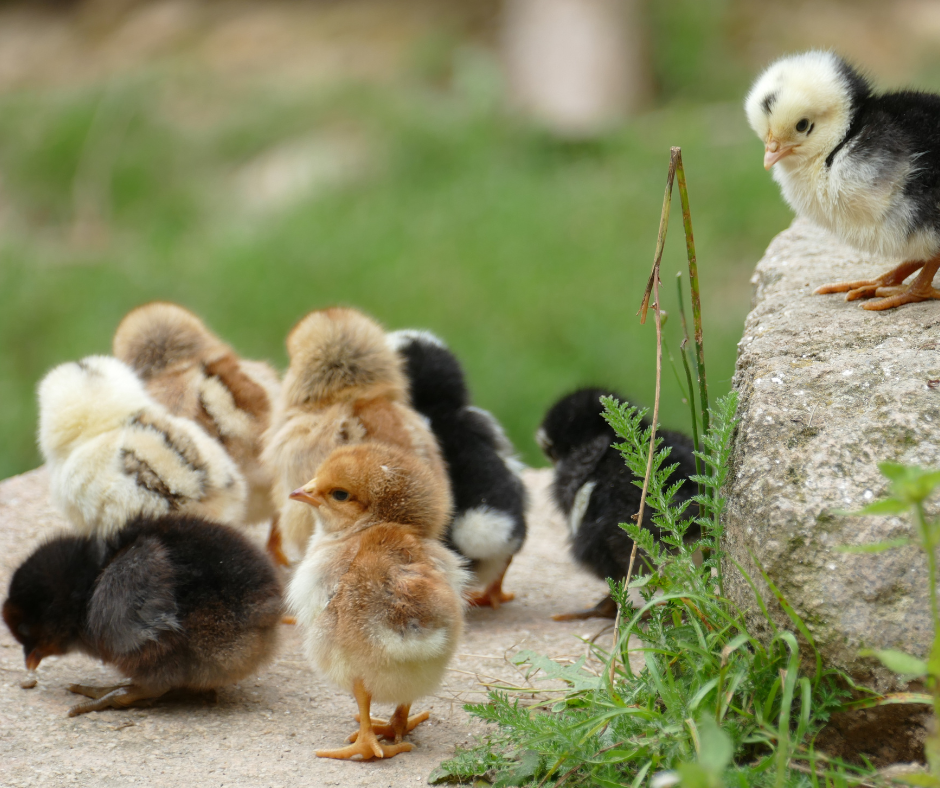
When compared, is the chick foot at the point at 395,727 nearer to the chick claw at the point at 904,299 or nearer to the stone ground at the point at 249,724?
the stone ground at the point at 249,724

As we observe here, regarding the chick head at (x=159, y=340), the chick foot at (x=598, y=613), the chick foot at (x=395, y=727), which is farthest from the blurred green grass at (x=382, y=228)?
the chick foot at (x=395, y=727)

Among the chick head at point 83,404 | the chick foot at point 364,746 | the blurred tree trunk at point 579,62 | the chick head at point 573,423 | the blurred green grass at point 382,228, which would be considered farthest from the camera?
the blurred tree trunk at point 579,62

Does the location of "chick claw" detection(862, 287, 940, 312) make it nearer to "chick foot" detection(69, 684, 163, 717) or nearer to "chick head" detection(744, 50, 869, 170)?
"chick head" detection(744, 50, 869, 170)

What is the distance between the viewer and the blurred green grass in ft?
28.5

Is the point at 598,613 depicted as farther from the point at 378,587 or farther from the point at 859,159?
the point at 859,159

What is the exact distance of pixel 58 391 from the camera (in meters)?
4.42

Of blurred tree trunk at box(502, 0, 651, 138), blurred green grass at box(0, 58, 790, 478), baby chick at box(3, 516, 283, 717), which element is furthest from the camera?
blurred tree trunk at box(502, 0, 651, 138)

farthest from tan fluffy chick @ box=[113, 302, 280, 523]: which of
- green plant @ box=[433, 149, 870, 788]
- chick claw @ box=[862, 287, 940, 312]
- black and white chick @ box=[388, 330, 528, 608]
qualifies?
chick claw @ box=[862, 287, 940, 312]

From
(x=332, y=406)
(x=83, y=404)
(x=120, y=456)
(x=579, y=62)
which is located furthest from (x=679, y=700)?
(x=579, y=62)

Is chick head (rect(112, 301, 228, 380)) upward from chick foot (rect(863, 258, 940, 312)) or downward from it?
downward

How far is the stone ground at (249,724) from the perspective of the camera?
10.0ft

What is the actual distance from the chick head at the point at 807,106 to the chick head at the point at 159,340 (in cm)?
278

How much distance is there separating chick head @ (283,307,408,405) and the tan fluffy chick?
0.41m

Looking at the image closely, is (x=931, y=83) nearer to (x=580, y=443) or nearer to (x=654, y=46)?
(x=654, y=46)
